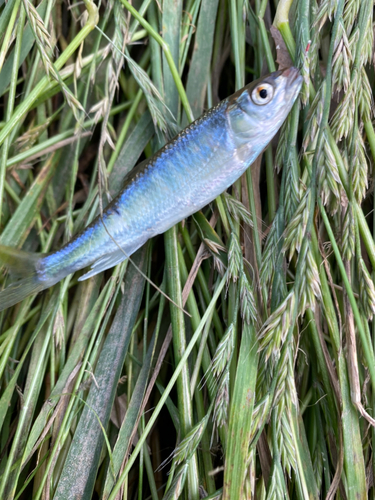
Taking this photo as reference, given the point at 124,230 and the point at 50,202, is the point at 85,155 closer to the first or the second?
the point at 50,202

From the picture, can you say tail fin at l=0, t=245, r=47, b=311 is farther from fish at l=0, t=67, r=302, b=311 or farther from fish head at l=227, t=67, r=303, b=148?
fish head at l=227, t=67, r=303, b=148

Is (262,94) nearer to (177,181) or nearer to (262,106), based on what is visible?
(262,106)

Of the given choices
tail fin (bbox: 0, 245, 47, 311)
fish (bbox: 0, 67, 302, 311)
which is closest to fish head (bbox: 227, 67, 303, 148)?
fish (bbox: 0, 67, 302, 311)

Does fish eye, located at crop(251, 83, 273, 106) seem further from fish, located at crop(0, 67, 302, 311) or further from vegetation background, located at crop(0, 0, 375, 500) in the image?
vegetation background, located at crop(0, 0, 375, 500)

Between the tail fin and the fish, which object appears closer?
the fish

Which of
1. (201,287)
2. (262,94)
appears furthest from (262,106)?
(201,287)

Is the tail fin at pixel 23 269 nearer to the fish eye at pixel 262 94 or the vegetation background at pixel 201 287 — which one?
the vegetation background at pixel 201 287
